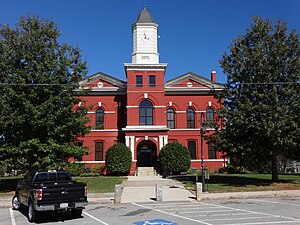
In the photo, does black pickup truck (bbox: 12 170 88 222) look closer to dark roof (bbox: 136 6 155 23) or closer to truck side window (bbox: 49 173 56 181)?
truck side window (bbox: 49 173 56 181)

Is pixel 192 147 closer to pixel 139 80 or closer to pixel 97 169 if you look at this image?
pixel 139 80

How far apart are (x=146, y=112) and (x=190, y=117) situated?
5710 mm

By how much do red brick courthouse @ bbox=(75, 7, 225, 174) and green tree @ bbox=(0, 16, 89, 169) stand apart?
14.4 metres

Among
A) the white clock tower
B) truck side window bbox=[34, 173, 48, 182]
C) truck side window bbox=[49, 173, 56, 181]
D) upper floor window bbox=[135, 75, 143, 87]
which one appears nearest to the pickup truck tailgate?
truck side window bbox=[34, 173, 48, 182]

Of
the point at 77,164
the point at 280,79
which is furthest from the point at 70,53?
the point at 280,79

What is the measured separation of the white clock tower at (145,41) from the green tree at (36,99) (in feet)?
53.7

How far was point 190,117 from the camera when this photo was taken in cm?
3859

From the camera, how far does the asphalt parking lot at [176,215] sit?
10.7 m

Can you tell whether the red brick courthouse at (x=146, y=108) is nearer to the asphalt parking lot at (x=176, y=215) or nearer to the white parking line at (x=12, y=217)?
the asphalt parking lot at (x=176, y=215)

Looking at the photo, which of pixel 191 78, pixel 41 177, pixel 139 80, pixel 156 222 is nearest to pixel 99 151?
pixel 139 80

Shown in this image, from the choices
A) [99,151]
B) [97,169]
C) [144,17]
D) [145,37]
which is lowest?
[97,169]

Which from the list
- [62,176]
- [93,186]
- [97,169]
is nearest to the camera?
[62,176]

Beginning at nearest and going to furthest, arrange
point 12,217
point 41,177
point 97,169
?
point 12,217 → point 41,177 → point 97,169

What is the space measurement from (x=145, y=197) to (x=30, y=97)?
874cm
